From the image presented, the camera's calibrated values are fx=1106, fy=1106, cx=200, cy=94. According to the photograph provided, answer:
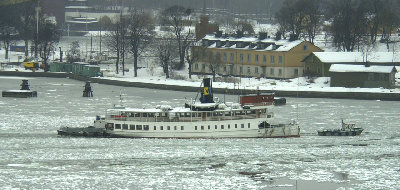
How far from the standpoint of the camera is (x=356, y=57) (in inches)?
3346

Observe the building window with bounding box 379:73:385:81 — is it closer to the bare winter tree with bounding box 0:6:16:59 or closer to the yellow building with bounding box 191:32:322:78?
the yellow building with bounding box 191:32:322:78

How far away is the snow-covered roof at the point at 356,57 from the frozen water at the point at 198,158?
2182 cm

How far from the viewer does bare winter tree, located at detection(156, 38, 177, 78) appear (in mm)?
89019

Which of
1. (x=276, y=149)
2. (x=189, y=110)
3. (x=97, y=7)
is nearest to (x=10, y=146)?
(x=189, y=110)

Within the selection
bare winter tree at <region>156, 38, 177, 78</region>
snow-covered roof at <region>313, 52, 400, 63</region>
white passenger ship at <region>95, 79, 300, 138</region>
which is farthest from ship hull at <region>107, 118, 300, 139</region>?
bare winter tree at <region>156, 38, 177, 78</region>

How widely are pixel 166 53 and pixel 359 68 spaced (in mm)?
20238

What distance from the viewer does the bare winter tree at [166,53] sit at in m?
89.0

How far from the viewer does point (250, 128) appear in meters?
53.0

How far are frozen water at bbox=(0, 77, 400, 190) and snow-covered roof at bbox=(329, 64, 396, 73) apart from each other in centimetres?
1614

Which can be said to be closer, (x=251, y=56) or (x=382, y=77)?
(x=382, y=77)

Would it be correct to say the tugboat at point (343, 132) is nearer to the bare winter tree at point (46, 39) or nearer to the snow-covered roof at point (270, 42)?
the snow-covered roof at point (270, 42)

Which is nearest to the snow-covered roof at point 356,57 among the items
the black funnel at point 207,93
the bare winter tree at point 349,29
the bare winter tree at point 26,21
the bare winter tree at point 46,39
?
the bare winter tree at point 349,29

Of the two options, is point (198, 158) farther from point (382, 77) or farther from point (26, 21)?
point (26, 21)

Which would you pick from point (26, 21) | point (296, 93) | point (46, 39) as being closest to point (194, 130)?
point (296, 93)
